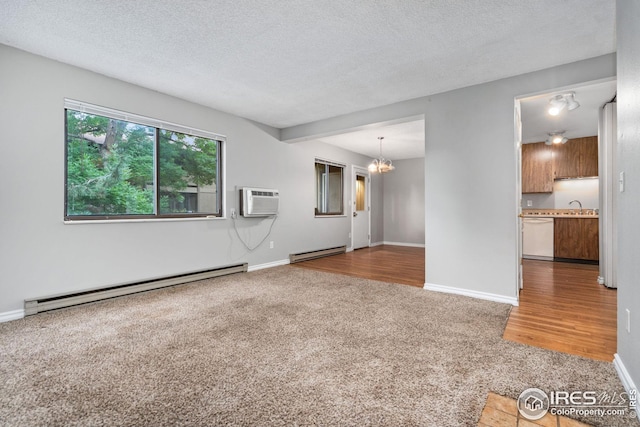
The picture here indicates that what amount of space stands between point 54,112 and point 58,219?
1105 mm

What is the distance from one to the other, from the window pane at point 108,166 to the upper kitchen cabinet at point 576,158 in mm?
7364

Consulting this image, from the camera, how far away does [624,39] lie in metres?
1.75

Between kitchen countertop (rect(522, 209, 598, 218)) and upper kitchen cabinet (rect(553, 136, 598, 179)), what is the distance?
0.71 metres

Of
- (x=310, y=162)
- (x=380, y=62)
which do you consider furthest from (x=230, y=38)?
(x=310, y=162)

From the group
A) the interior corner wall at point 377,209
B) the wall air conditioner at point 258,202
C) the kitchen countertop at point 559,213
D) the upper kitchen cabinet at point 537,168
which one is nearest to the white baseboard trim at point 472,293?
the wall air conditioner at point 258,202

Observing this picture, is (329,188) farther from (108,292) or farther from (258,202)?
(108,292)

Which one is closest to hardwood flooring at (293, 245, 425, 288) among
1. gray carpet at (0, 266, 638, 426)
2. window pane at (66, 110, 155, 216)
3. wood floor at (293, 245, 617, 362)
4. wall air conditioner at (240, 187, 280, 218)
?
wood floor at (293, 245, 617, 362)

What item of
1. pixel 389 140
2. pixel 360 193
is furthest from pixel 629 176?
pixel 360 193

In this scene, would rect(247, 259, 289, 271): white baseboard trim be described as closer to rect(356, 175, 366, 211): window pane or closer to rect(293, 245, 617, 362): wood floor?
rect(293, 245, 617, 362): wood floor

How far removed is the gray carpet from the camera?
149cm

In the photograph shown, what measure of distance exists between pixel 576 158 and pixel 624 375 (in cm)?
571

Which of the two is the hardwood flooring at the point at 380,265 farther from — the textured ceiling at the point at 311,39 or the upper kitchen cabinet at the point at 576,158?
the upper kitchen cabinet at the point at 576,158

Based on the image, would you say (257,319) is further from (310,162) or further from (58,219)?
(310,162)

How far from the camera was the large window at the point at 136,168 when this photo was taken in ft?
10.7
